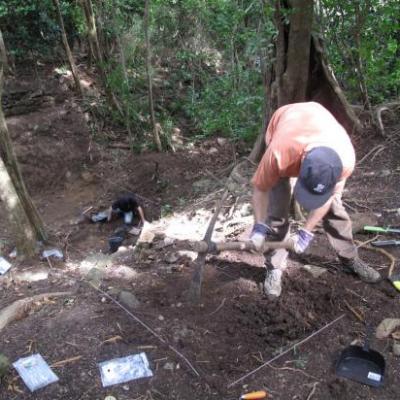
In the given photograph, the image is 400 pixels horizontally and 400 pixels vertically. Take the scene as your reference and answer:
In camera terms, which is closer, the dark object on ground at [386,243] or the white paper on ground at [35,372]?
the white paper on ground at [35,372]

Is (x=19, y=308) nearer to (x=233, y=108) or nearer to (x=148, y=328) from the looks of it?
(x=148, y=328)

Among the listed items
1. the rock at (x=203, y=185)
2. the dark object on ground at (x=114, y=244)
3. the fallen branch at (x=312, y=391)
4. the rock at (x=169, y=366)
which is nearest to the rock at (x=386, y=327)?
the fallen branch at (x=312, y=391)

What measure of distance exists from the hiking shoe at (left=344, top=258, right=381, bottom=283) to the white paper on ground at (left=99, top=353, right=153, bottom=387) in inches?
66.1

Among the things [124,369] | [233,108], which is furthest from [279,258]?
[233,108]

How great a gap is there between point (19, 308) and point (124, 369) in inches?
43.0

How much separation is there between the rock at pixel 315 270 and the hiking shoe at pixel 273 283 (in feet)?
1.03

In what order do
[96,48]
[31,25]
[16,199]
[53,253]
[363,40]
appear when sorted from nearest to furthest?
[16,199]
[53,253]
[363,40]
[96,48]
[31,25]

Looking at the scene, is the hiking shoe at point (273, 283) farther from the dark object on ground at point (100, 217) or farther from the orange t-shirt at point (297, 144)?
the dark object on ground at point (100, 217)

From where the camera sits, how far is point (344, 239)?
3.29 meters

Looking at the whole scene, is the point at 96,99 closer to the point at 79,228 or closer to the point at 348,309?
the point at 79,228

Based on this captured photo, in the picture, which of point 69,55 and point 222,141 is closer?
point 222,141

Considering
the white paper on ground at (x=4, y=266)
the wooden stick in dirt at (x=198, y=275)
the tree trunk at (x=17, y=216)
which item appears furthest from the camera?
the white paper on ground at (x=4, y=266)

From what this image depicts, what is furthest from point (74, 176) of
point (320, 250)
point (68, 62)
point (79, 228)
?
point (320, 250)

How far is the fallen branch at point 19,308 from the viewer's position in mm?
3118
